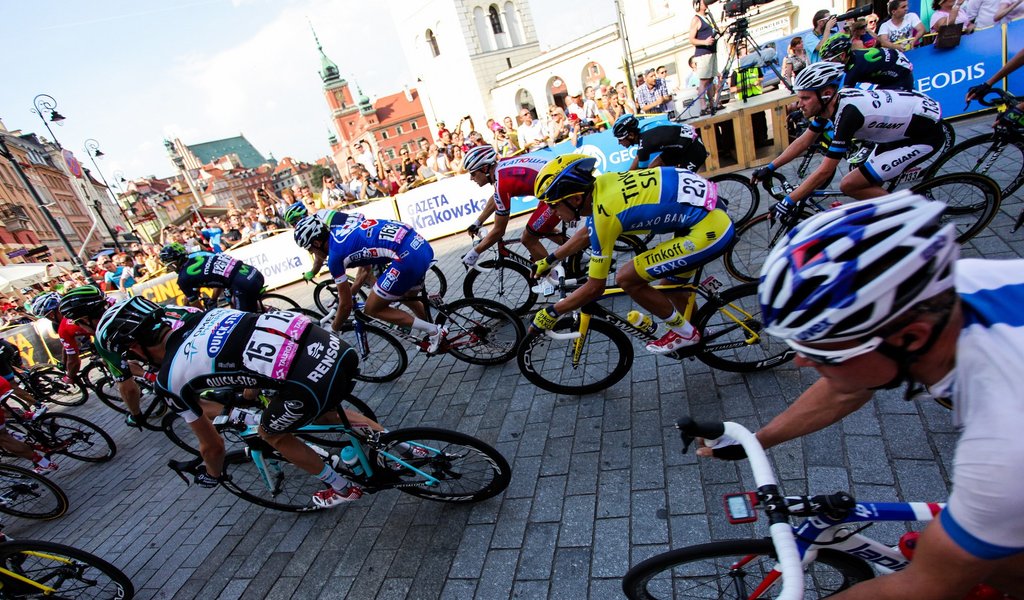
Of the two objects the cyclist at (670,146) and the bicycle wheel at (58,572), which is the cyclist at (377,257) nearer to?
the bicycle wheel at (58,572)

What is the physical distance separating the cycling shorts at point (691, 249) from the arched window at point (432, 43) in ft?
182

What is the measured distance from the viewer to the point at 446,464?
3.37 m

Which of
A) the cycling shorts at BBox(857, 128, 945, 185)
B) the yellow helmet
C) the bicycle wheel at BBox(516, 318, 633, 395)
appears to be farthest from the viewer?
the cycling shorts at BBox(857, 128, 945, 185)

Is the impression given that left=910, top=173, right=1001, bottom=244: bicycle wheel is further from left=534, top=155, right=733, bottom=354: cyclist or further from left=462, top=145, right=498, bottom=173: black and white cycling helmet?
left=462, top=145, right=498, bottom=173: black and white cycling helmet

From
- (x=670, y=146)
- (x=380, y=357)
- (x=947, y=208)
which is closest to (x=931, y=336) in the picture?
(x=947, y=208)

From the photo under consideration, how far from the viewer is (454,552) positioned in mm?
3188

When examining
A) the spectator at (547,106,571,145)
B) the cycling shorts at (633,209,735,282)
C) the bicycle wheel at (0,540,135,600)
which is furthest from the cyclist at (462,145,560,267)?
the spectator at (547,106,571,145)

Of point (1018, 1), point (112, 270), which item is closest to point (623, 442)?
point (1018, 1)

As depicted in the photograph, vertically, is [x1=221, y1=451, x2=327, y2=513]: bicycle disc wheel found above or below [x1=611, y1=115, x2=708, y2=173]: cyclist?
below

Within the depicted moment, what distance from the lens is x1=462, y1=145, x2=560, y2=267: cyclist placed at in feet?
19.0

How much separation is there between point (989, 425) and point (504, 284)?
5.54 meters

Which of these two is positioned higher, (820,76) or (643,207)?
(820,76)

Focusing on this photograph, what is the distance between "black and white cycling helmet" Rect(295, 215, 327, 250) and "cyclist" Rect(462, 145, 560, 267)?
160 cm

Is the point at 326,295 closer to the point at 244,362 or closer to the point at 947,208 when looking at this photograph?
the point at 244,362
